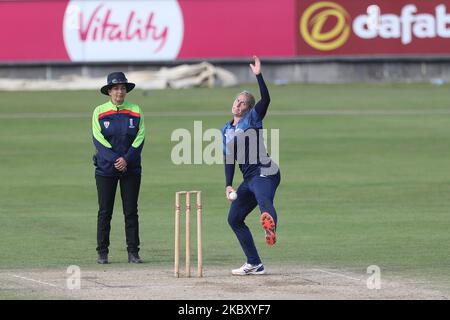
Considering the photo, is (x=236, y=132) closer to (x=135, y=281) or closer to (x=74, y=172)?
(x=135, y=281)

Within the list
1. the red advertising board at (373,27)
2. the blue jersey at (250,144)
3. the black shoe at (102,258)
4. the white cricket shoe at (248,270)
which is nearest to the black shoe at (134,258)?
the black shoe at (102,258)

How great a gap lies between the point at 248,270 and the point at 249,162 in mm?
1159

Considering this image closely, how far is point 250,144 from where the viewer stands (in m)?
13.8

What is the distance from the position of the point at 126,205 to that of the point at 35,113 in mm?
19142

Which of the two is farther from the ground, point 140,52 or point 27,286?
point 140,52

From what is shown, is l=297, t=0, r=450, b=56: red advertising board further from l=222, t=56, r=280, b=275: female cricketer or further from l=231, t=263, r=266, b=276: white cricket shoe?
l=231, t=263, r=266, b=276: white cricket shoe

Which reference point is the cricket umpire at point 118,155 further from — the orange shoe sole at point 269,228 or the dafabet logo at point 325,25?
the dafabet logo at point 325,25

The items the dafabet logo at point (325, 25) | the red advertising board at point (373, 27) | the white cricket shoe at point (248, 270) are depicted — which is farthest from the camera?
the dafabet logo at point (325, 25)

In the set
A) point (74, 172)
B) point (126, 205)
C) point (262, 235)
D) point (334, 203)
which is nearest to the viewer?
point (126, 205)

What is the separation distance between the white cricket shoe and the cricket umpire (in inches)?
64.5

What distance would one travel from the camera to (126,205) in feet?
49.6

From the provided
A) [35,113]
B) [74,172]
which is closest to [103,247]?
[74,172]

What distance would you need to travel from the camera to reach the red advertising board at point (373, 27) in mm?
38531

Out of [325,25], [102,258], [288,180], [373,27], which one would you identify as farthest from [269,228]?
[373,27]
